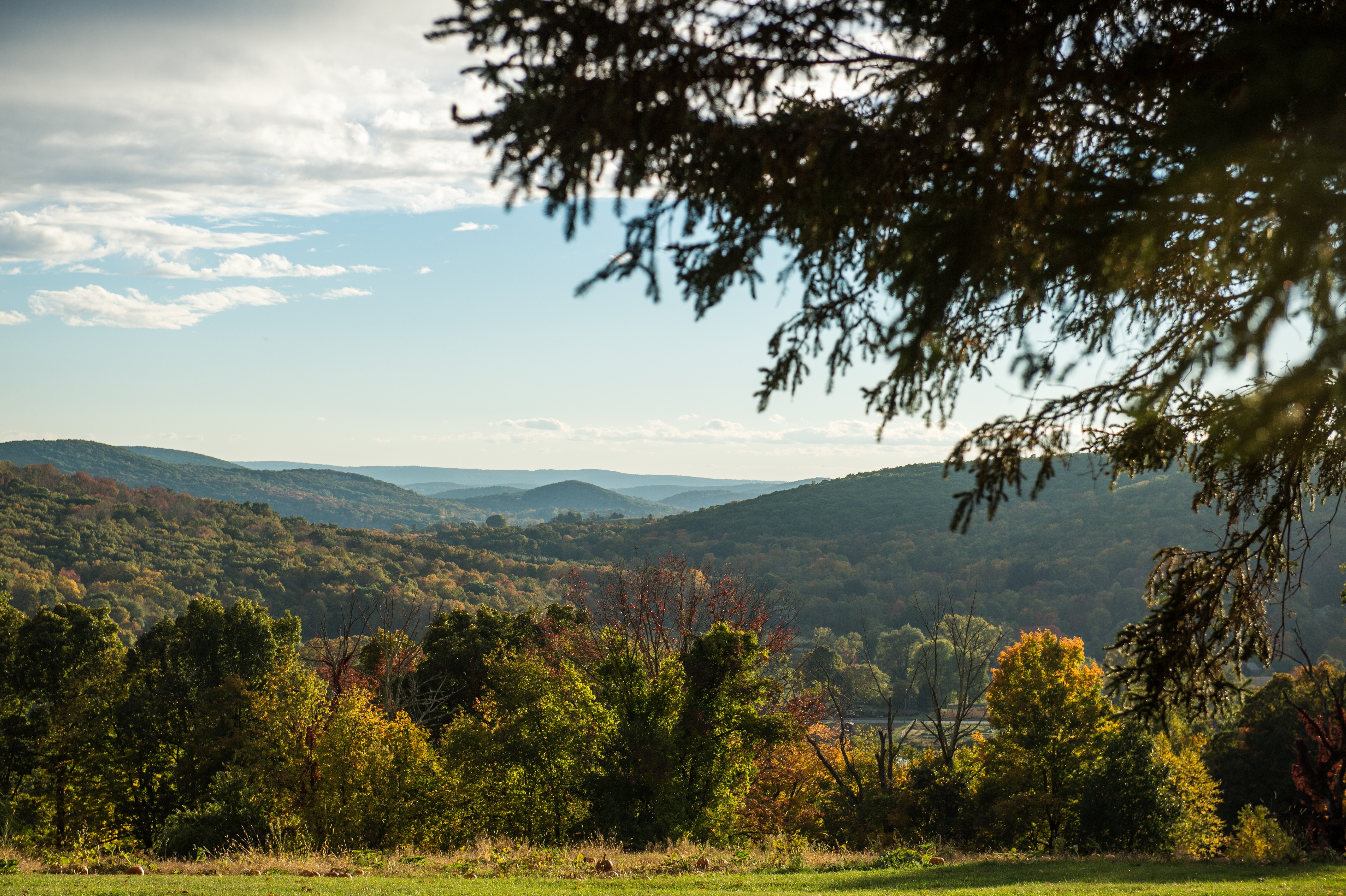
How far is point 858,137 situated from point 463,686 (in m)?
26.1

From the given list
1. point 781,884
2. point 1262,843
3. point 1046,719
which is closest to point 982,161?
point 781,884

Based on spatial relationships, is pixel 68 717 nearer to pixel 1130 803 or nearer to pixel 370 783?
pixel 370 783

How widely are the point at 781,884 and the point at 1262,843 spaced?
8.55 meters

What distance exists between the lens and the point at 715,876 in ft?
40.3

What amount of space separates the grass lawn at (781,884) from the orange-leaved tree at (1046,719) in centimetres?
860

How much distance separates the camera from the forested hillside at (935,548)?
92.9 metres

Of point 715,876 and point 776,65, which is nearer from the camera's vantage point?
point 776,65

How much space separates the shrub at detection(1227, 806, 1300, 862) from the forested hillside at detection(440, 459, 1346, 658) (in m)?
56.2

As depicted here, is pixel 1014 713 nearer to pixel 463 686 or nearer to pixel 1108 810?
pixel 1108 810

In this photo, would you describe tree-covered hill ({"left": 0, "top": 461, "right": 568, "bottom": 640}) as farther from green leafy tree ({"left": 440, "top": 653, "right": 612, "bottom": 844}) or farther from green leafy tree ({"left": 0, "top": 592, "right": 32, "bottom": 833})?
green leafy tree ({"left": 440, "top": 653, "right": 612, "bottom": 844})

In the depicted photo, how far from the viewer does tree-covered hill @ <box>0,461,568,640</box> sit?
277 feet

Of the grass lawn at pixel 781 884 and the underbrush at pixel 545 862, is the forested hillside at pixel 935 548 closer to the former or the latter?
the underbrush at pixel 545 862

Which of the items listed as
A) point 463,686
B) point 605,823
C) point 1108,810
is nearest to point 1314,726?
point 1108,810

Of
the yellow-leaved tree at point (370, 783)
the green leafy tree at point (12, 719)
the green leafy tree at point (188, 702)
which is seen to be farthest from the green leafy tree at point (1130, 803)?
the green leafy tree at point (12, 719)
